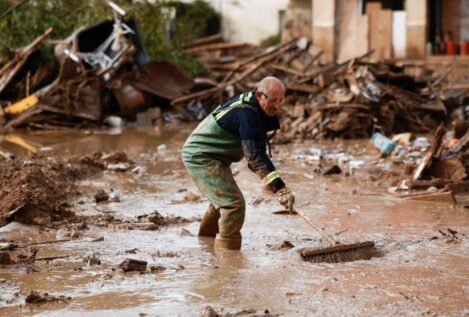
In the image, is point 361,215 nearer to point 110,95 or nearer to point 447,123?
point 447,123

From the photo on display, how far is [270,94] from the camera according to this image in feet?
21.7

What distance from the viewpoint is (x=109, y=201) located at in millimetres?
9625

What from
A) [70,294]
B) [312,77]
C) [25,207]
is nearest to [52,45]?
[312,77]

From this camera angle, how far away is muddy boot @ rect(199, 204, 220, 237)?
7.64 meters

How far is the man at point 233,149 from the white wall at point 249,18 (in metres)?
20.6

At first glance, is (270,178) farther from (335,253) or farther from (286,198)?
(335,253)

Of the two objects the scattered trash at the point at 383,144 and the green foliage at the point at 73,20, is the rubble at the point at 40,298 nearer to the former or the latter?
the scattered trash at the point at 383,144

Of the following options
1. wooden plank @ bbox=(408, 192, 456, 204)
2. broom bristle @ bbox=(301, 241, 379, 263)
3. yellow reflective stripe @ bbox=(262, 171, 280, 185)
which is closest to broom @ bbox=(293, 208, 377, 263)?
broom bristle @ bbox=(301, 241, 379, 263)

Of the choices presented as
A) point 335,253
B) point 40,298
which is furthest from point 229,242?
point 40,298

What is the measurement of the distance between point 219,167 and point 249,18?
69.9 ft

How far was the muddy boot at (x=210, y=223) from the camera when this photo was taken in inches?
301

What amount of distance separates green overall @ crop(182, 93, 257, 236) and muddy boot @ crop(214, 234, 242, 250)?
0.04m

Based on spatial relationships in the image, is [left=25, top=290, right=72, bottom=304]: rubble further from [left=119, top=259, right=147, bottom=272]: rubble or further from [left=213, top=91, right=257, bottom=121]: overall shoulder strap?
[left=213, top=91, right=257, bottom=121]: overall shoulder strap

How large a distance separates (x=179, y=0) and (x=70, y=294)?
905 inches
